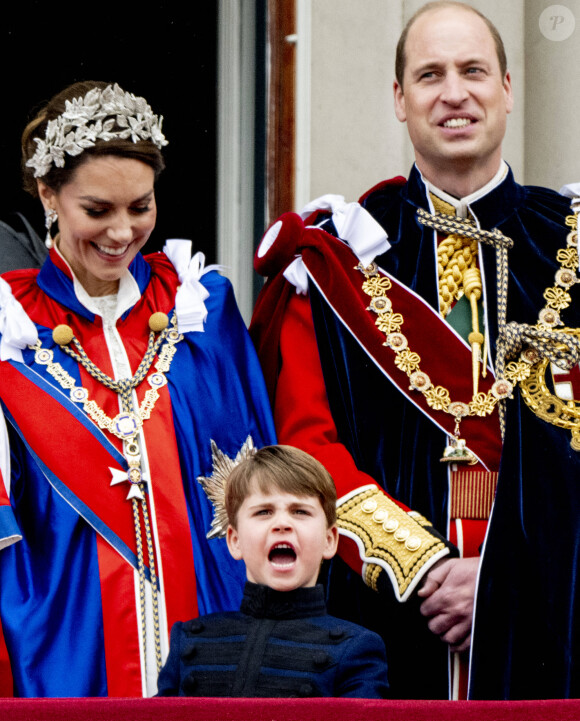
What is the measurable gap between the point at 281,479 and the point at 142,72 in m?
2.44

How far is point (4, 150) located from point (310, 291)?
1652mm

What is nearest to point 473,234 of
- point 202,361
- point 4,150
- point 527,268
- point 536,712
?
point 527,268

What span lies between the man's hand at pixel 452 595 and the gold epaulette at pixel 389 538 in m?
0.03

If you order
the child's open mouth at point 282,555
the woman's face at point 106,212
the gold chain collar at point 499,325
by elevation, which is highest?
the woman's face at point 106,212

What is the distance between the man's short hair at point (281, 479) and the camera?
246 centimetres

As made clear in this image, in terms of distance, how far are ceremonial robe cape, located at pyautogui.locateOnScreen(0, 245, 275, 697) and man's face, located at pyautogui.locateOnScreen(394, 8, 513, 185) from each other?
645 millimetres

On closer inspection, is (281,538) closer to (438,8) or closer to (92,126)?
(92,126)

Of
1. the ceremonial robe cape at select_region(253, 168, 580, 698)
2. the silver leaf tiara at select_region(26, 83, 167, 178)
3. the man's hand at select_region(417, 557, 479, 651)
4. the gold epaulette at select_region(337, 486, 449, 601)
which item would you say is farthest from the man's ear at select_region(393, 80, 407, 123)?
the man's hand at select_region(417, 557, 479, 651)

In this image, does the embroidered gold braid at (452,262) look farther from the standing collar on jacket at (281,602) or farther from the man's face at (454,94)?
the standing collar on jacket at (281,602)

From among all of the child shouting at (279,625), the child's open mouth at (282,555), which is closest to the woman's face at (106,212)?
the child shouting at (279,625)

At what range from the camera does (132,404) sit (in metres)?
2.99

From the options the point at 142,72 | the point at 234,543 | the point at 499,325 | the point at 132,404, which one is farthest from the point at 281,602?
the point at 142,72

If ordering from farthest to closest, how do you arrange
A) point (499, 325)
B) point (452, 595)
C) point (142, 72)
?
point (142, 72)
point (499, 325)
point (452, 595)

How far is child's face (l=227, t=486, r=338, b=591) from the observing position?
2.43 metres
